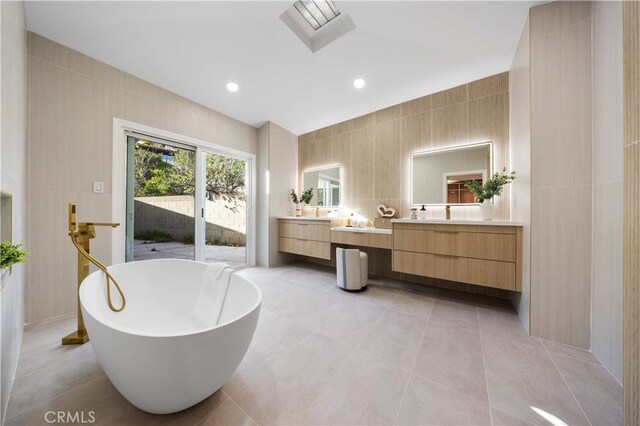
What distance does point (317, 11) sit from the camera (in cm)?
189

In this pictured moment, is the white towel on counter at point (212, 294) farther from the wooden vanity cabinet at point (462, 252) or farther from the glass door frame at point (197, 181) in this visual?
the wooden vanity cabinet at point (462, 252)

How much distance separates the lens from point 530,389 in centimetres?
117

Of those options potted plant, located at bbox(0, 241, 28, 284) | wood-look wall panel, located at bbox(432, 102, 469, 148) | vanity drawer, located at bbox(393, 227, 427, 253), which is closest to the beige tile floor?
vanity drawer, located at bbox(393, 227, 427, 253)

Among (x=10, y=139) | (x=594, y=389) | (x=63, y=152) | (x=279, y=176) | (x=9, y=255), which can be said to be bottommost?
(x=594, y=389)

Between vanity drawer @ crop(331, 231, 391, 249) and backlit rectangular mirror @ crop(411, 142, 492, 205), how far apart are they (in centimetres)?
75

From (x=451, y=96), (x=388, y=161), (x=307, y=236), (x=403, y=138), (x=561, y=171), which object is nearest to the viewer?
(x=561, y=171)

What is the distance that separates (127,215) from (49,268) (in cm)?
75

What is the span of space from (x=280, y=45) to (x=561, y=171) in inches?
99.8

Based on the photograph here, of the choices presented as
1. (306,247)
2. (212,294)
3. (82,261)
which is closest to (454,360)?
(212,294)

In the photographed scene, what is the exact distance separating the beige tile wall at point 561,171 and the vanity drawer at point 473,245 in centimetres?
26

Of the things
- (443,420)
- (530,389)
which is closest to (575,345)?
(530,389)

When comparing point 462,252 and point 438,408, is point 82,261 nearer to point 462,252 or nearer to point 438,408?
point 438,408

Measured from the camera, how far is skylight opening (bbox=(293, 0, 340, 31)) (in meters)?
1.80

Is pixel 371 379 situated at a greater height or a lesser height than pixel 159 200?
lesser
